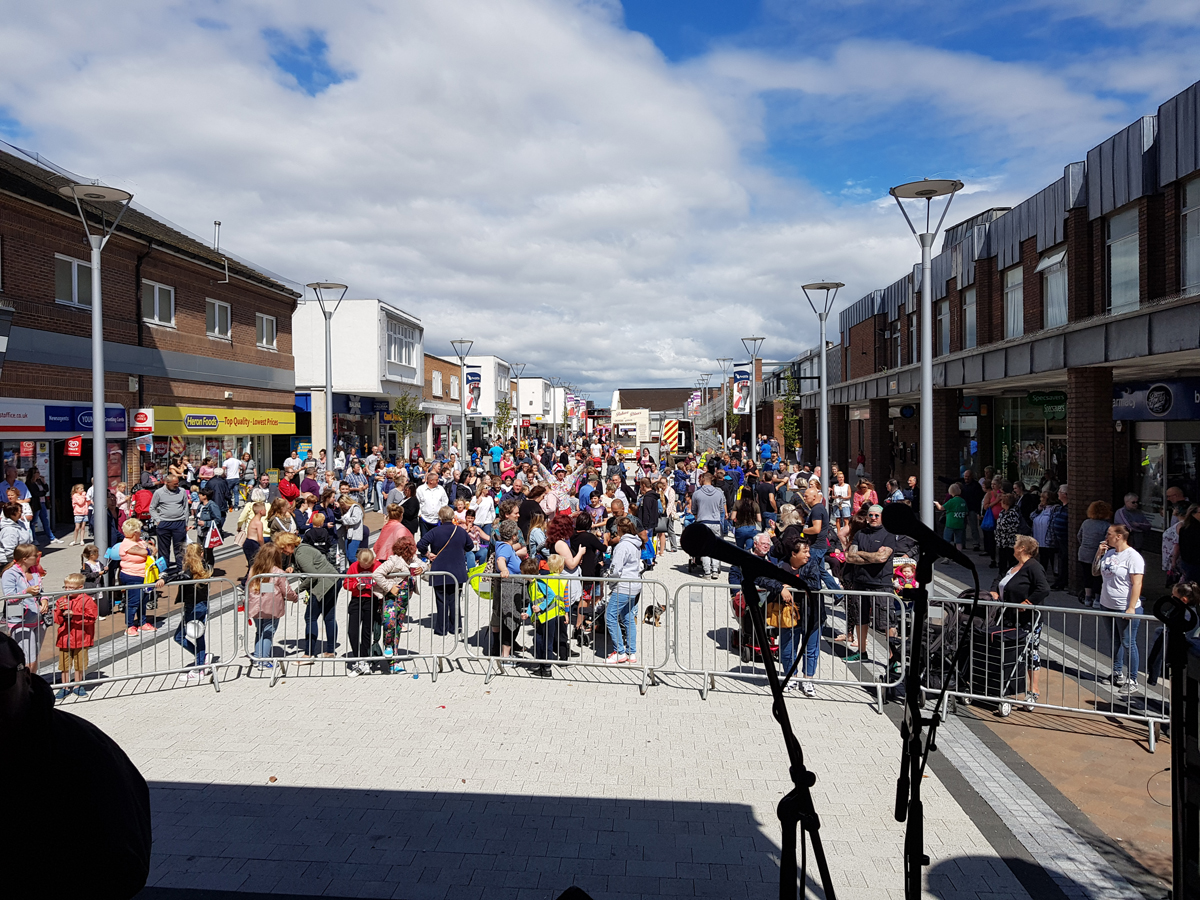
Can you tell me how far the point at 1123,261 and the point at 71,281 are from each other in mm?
22112

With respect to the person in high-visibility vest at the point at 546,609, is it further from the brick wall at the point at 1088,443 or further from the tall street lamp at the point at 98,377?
the brick wall at the point at 1088,443

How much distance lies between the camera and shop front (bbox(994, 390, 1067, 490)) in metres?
20.1

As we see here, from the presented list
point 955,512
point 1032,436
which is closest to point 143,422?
point 955,512

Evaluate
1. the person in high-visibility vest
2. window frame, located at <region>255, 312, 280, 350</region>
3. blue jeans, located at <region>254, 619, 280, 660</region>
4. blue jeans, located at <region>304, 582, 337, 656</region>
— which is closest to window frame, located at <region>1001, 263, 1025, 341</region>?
the person in high-visibility vest

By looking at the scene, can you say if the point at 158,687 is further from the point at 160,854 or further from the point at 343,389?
the point at 343,389

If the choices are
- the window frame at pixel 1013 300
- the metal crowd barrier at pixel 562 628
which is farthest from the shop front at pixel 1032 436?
Answer: the metal crowd barrier at pixel 562 628

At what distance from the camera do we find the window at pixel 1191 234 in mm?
11172

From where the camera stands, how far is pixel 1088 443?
12.7 m

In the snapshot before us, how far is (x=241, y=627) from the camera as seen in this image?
33.7 feet

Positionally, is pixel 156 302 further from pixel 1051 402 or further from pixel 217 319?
pixel 1051 402

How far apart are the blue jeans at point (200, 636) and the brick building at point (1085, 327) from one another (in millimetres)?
11957

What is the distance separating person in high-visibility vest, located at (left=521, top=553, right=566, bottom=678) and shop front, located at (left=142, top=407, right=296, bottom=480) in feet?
55.7

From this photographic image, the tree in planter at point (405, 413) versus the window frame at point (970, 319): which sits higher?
the window frame at point (970, 319)

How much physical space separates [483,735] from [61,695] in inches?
167
